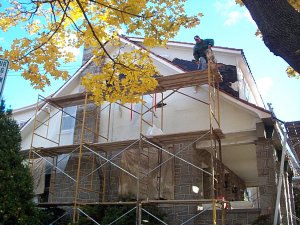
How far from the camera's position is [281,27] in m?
4.48

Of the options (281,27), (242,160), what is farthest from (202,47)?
(281,27)

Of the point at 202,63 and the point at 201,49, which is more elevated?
the point at 201,49

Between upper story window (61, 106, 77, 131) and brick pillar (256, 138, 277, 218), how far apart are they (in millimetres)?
6778

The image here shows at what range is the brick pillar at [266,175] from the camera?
10.6 m

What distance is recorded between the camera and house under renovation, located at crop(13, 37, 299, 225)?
11.0 metres

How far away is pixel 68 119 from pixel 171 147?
4.51 metres

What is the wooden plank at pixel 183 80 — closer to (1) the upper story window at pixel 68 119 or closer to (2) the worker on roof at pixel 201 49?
(2) the worker on roof at pixel 201 49

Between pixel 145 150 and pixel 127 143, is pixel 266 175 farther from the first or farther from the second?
pixel 127 143

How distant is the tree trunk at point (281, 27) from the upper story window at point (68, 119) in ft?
34.8

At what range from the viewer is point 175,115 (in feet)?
41.1

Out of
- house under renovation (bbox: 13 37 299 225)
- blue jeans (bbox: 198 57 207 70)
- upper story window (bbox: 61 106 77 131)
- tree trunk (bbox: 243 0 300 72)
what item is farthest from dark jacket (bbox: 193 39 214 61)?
tree trunk (bbox: 243 0 300 72)

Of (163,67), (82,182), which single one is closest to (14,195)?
(82,182)

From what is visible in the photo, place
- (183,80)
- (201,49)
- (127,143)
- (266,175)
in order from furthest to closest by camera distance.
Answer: (201,49) → (127,143) → (183,80) → (266,175)

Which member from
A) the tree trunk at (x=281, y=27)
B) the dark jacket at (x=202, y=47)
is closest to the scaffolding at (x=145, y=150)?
the dark jacket at (x=202, y=47)
